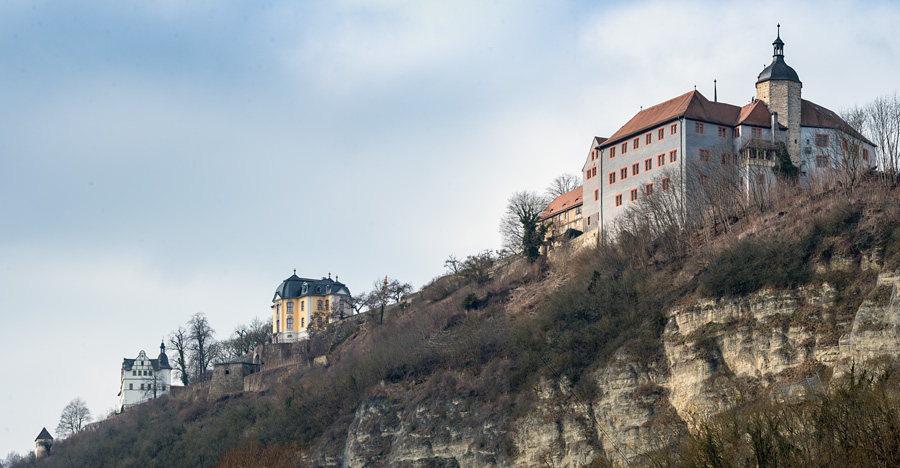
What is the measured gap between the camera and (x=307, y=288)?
120m

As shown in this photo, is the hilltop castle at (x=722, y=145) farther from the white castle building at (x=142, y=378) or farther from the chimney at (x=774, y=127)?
the white castle building at (x=142, y=378)

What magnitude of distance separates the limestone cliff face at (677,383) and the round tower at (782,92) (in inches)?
819

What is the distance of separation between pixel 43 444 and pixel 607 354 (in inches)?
3347

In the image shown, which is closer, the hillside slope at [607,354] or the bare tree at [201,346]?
the hillside slope at [607,354]

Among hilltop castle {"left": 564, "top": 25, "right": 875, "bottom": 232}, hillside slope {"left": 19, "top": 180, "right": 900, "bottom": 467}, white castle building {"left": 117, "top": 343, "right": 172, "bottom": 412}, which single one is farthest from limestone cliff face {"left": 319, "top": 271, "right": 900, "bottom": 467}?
white castle building {"left": 117, "top": 343, "right": 172, "bottom": 412}

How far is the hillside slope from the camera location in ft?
171

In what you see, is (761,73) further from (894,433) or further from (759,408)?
(894,433)

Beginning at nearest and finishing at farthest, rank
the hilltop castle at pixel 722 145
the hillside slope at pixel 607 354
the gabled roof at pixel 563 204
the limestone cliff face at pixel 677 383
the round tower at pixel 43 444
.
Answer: the limestone cliff face at pixel 677 383 → the hillside slope at pixel 607 354 → the hilltop castle at pixel 722 145 → the gabled roof at pixel 563 204 → the round tower at pixel 43 444

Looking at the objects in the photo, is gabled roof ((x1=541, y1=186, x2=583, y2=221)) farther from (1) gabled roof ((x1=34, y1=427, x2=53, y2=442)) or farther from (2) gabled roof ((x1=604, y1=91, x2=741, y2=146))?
(1) gabled roof ((x1=34, y1=427, x2=53, y2=442))

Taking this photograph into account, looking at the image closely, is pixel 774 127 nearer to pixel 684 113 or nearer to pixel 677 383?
pixel 684 113

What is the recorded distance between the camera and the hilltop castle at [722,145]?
71.1 meters

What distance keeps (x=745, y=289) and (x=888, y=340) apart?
402 inches

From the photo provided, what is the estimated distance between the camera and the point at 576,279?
2736 inches

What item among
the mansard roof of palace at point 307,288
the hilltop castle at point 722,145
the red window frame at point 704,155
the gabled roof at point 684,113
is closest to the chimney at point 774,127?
the hilltop castle at point 722,145
